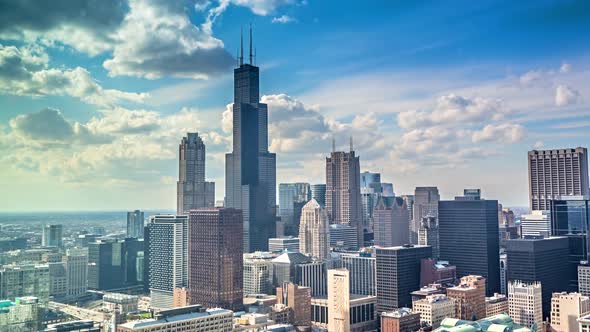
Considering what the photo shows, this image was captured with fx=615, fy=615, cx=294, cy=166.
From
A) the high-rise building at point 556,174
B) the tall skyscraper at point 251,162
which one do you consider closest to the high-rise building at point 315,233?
the tall skyscraper at point 251,162

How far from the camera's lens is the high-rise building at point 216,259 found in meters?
41.0

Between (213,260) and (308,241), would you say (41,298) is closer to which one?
(213,260)

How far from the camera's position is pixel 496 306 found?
131 ft

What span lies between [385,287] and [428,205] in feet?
115

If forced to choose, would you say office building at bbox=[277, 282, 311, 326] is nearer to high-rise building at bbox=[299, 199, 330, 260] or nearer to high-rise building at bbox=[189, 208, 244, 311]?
high-rise building at bbox=[189, 208, 244, 311]

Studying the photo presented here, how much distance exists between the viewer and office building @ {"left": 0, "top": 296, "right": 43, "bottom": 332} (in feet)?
110

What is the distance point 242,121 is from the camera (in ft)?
248

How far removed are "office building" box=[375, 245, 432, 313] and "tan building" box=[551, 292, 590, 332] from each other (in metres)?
11.1

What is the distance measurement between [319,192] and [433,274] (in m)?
39.7

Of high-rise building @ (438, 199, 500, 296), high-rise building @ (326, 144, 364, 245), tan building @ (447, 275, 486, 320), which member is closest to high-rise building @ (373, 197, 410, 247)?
high-rise building @ (326, 144, 364, 245)

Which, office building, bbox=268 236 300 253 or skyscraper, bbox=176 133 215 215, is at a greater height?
skyscraper, bbox=176 133 215 215

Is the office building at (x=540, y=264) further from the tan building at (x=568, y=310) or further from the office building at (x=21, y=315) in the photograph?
the office building at (x=21, y=315)

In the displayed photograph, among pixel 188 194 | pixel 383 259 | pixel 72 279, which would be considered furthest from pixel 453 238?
pixel 72 279

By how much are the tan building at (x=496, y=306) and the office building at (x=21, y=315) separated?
1083 inches
